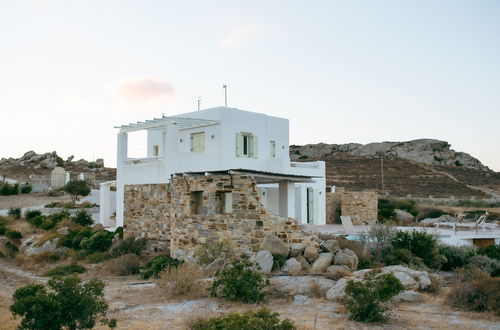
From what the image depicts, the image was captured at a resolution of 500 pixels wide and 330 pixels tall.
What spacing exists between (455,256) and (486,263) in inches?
42.6

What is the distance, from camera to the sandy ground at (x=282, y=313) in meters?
7.73

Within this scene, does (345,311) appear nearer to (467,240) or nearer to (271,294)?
(271,294)

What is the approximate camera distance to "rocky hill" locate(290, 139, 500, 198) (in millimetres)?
49656

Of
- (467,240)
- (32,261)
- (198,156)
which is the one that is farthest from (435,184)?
(32,261)

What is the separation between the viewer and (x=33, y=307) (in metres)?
6.57

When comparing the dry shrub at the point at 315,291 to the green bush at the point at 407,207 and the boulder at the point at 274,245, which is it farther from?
the green bush at the point at 407,207

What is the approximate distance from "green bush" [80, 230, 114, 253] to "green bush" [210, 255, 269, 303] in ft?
29.6

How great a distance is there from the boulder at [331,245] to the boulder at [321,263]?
20.9 inches

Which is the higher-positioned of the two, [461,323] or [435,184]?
[435,184]

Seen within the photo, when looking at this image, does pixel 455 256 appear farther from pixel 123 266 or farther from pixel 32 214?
Answer: pixel 32 214

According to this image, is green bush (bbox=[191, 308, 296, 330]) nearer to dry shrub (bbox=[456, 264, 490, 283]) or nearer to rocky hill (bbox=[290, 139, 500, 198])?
dry shrub (bbox=[456, 264, 490, 283])

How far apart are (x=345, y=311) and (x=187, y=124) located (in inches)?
580

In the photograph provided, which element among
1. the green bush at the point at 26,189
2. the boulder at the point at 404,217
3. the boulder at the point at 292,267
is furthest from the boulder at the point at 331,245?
the green bush at the point at 26,189

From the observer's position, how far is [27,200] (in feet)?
119
